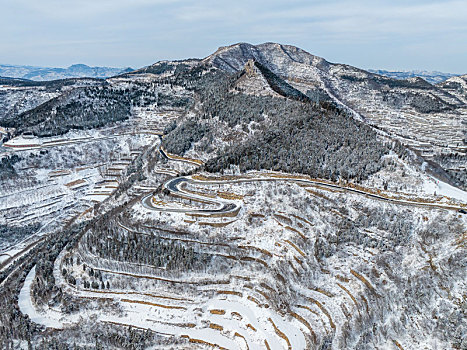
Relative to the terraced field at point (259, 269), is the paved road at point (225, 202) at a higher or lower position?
higher

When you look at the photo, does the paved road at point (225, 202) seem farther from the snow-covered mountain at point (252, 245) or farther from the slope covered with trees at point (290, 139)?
the slope covered with trees at point (290, 139)

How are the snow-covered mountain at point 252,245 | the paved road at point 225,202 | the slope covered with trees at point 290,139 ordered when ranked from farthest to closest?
the slope covered with trees at point 290,139
the paved road at point 225,202
the snow-covered mountain at point 252,245

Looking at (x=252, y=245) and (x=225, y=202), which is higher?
(x=225, y=202)

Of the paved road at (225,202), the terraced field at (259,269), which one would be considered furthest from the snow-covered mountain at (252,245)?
the paved road at (225,202)

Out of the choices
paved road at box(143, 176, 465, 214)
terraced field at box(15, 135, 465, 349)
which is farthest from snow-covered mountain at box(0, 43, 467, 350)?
paved road at box(143, 176, 465, 214)

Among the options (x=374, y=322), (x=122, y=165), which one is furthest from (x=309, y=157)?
(x=122, y=165)

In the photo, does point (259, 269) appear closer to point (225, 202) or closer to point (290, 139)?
point (225, 202)

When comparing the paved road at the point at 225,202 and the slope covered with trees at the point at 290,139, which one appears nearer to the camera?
the paved road at the point at 225,202

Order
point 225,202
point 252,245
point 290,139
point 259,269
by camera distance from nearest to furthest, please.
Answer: point 259,269 → point 252,245 → point 225,202 → point 290,139

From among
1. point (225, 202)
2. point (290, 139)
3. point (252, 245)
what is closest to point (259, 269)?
point (252, 245)

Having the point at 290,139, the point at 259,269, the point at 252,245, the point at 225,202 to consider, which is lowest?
the point at 259,269

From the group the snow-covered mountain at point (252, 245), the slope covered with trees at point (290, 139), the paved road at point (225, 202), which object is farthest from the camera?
the slope covered with trees at point (290, 139)

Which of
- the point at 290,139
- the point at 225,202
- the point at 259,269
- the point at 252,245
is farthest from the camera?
the point at 290,139

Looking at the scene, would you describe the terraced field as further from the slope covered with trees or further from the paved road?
the slope covered with trees
